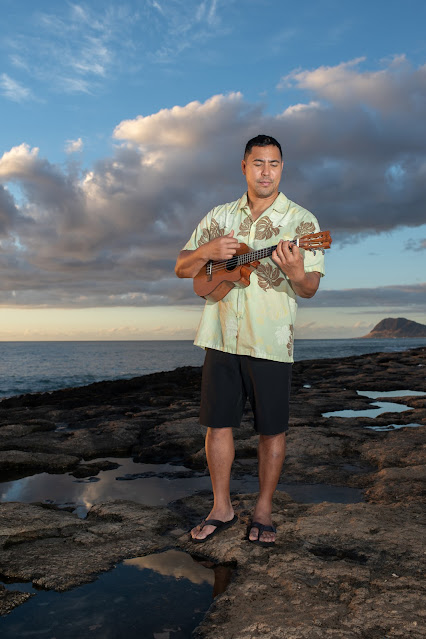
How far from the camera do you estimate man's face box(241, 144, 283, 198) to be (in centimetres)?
329

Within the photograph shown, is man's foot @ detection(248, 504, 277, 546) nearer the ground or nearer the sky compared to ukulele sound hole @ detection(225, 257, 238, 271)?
nearer the ground

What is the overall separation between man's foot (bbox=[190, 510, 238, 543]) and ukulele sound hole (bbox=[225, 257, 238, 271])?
170 cm

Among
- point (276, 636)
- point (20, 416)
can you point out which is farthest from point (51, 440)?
point (276, 636)

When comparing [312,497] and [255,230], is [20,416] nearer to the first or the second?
[312,497]

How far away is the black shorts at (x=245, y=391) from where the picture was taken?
328cm

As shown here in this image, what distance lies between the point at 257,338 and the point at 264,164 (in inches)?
46.9

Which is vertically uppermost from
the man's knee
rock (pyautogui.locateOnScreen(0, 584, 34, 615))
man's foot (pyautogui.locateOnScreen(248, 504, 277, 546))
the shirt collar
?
the shirt collar

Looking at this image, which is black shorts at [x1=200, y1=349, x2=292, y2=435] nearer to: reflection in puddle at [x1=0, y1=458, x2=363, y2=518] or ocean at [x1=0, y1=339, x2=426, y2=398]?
reflection in puddle at [x1=0, y1=458, x2=363, y2=518]

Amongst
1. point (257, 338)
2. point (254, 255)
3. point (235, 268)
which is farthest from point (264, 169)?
point (257, 338)

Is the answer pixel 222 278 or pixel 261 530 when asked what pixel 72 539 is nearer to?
pixel 261 530

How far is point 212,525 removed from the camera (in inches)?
127

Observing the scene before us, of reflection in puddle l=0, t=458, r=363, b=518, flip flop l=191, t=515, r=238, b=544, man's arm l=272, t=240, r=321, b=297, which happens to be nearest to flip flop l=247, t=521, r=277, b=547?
flip flop l=191, t=515, r=238, b=544

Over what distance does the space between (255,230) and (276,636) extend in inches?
93.9

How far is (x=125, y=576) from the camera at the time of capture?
2.72 m
